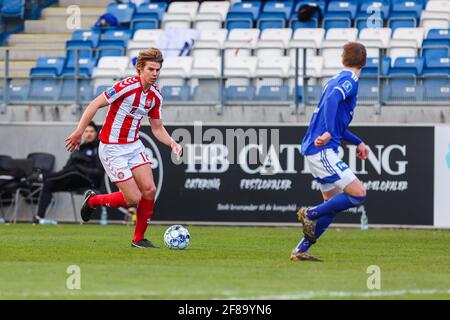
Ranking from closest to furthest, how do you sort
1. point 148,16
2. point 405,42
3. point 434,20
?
point 405,42
point 434,20
point 148,16

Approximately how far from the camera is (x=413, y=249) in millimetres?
15859

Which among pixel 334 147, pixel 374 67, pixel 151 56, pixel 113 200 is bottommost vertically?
pixel 113 200

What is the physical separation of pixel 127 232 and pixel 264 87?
493cm

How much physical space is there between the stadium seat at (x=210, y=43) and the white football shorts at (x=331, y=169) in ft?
39.6

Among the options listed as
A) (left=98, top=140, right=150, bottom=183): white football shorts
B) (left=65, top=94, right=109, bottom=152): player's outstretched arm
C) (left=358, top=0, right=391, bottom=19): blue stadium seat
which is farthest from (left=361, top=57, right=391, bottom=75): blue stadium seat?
(left=65, top=94, right=109, bottom=152): player's outstretched arm

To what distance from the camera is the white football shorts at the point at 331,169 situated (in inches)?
502

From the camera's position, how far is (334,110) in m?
12.6

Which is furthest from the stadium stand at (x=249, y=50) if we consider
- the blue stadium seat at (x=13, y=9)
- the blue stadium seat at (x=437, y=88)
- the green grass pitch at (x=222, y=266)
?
the green grass pitch at (x=222, y=266)

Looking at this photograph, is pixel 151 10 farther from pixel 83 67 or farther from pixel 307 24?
pixel 307 24

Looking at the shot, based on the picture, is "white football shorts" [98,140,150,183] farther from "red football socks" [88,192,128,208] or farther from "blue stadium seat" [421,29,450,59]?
"blue stadium seat" [421,29,450,59]

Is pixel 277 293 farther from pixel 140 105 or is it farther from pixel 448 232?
pixel 448 232

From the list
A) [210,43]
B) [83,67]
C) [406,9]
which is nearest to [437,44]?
[406,9]

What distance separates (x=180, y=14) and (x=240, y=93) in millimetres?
4729

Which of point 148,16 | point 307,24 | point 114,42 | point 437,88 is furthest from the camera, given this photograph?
point 148,16
